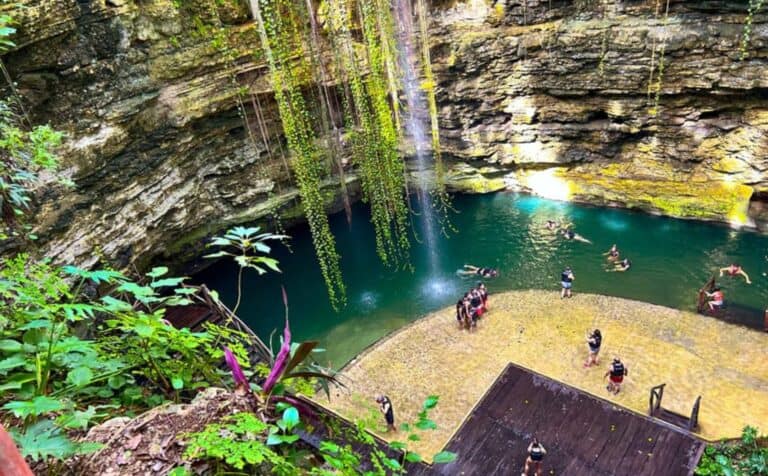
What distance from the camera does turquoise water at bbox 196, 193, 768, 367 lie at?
11070 millimetres

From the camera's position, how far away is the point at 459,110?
1500cm

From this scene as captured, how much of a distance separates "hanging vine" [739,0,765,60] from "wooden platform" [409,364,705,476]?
9.51 meters

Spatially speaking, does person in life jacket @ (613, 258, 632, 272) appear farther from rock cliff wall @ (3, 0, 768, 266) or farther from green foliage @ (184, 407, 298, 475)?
green foliage @ (184, 407, 298, 475)

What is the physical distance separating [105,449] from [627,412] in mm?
7104

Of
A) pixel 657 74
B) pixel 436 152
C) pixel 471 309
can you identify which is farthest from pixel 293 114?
pixel 657 74

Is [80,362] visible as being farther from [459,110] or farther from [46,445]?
[459,110]

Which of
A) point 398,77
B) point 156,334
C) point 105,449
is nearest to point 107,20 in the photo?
point 398,77

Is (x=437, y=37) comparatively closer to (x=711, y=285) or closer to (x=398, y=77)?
(x=398, y=77)

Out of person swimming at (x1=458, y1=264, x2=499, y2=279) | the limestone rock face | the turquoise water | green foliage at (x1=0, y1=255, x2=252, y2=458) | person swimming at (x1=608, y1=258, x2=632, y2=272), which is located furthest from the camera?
person swimming at (x1=458, y1=264, x2=499, y2=279)

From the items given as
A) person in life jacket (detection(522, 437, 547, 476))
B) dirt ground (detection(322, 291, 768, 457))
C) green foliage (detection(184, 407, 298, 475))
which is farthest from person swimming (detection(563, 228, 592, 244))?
green foliage (detection(184, 407, 298, 475))

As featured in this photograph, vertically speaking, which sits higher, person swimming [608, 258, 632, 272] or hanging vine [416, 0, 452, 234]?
hanging vine [416, 0, 452, 234]

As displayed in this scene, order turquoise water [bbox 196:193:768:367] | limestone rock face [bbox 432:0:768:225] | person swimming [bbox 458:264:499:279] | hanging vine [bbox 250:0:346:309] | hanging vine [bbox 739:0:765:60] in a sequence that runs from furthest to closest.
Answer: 1. person swimming [bbox 458:264:499:279]
2. limestone rock face [bbox 432:0:768:225]
3. turquoise water [bbox 196:193:768:367]
4. hanging vine [bbox 739:0:765:60]
5. hanging vine [bbox 250:0:346:309]

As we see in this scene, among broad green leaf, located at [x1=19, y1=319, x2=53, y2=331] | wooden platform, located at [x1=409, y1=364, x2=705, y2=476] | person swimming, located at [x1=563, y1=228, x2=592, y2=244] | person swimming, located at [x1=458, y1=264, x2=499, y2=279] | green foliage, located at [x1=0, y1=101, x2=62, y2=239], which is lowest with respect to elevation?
person swimming, located at [x1=458, y1=264, x2=499, y2=279]

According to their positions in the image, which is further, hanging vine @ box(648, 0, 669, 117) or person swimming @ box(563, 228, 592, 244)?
person swimming @ box(563, 228, 592, 244)
